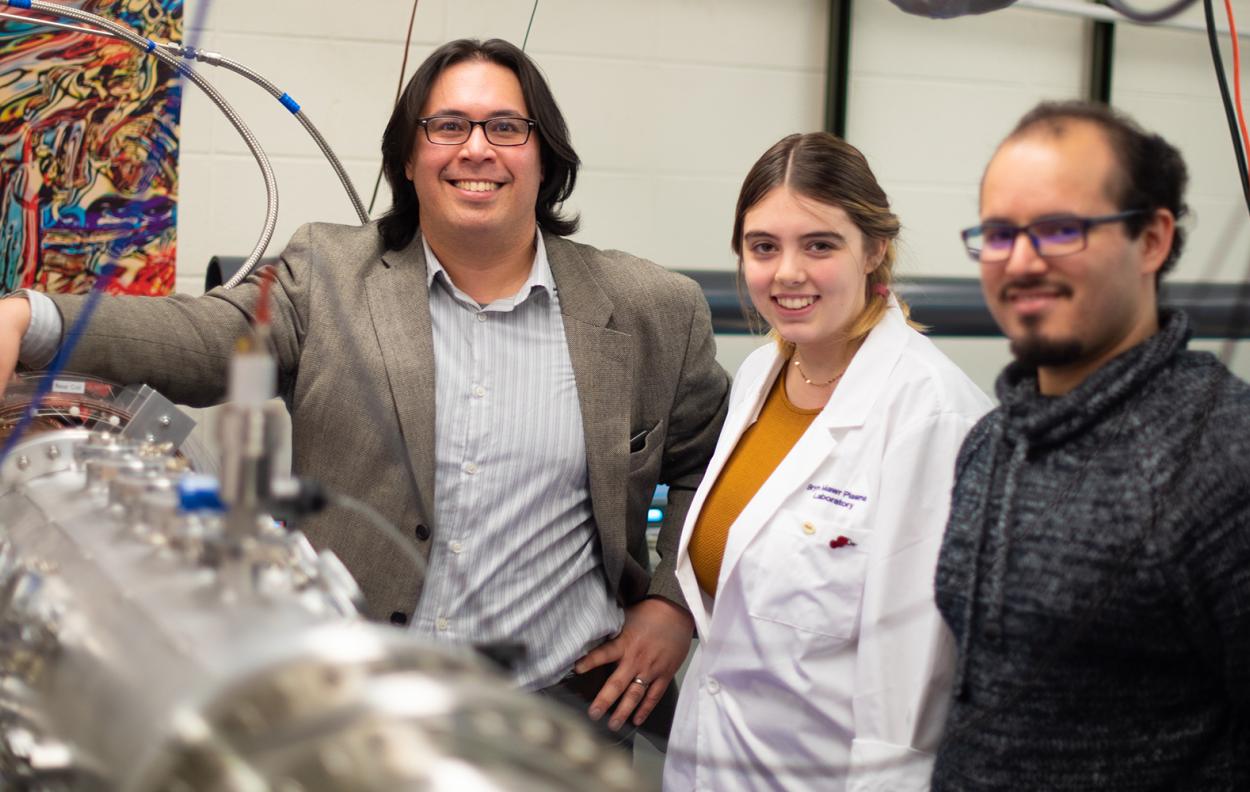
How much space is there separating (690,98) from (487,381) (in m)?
1.73

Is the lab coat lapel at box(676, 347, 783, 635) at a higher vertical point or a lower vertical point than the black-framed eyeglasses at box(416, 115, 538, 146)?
lower

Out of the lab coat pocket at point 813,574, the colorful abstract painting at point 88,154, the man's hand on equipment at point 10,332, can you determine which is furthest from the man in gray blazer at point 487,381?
the colorful abstract painting at point 88,154

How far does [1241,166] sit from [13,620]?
918mm

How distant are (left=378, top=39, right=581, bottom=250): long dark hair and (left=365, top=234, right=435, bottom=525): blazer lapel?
3.2 inches

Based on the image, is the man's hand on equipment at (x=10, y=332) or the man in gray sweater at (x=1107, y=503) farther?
the man's hand on equipment at (x=10, y=332)

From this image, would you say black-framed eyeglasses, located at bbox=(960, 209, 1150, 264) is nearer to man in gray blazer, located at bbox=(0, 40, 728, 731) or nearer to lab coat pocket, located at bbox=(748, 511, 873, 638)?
lab coat pocket, located at bbox=(748, 511, 873, 638)

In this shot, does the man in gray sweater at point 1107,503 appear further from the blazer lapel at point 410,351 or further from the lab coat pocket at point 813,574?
the blazer lapel at point 410,351

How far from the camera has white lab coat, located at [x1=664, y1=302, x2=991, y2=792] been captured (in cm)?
119

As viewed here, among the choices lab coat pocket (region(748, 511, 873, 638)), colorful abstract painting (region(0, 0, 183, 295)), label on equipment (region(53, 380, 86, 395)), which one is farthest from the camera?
colorful abstract painting (region(0, 0, 183, 295))

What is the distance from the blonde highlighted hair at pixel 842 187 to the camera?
1415 mm

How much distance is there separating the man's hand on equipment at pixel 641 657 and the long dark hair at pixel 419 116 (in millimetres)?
539

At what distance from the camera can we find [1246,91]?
316 cm

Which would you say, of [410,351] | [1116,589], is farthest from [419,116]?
[1116,589]

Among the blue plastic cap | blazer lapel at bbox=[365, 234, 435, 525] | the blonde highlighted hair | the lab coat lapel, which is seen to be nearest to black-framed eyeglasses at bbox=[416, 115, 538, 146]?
blazer lapel at bbox=[365, 234, 435, 525]
